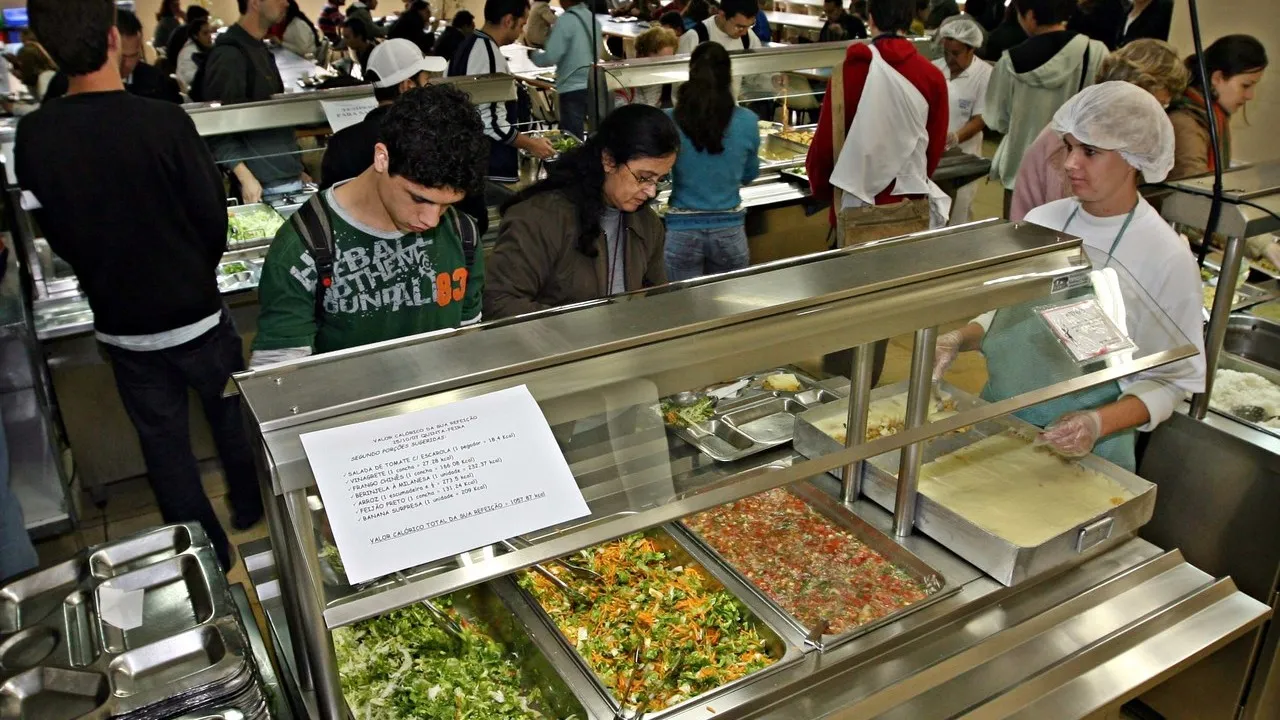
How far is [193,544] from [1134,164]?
6.51 feet

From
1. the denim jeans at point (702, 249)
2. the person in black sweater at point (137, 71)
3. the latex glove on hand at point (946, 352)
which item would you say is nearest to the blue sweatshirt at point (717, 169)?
the denim jeans at point (702, 249)

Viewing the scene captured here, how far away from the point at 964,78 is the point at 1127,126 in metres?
3.43

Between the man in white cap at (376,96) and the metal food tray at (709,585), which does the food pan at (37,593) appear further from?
the man in white cap at (376,96)

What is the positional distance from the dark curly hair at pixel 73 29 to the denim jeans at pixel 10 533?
3.26 feet

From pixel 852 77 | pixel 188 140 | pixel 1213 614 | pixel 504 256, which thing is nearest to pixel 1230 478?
pixel 1213 614

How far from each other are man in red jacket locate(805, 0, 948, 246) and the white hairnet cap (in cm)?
158

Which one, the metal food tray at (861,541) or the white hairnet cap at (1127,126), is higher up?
the white hairnet cap at (1127,126)

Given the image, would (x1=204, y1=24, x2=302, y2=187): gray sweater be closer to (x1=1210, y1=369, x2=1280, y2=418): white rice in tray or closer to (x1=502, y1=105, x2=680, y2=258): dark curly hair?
(x1=502, y1=105, x2=680, y2=258): dark curly hair

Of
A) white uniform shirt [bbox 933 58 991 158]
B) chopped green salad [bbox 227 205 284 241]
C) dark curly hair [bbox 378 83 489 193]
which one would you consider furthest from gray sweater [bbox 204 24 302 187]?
white uniform shirt [bbox 933 58 991 158]

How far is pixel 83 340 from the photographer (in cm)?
299

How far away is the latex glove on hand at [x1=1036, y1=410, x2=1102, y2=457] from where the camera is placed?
1901mm

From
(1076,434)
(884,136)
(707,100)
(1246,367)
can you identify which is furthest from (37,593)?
(884,136)

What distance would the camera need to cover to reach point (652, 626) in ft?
5.60

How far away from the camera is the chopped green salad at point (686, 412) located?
145 cm
